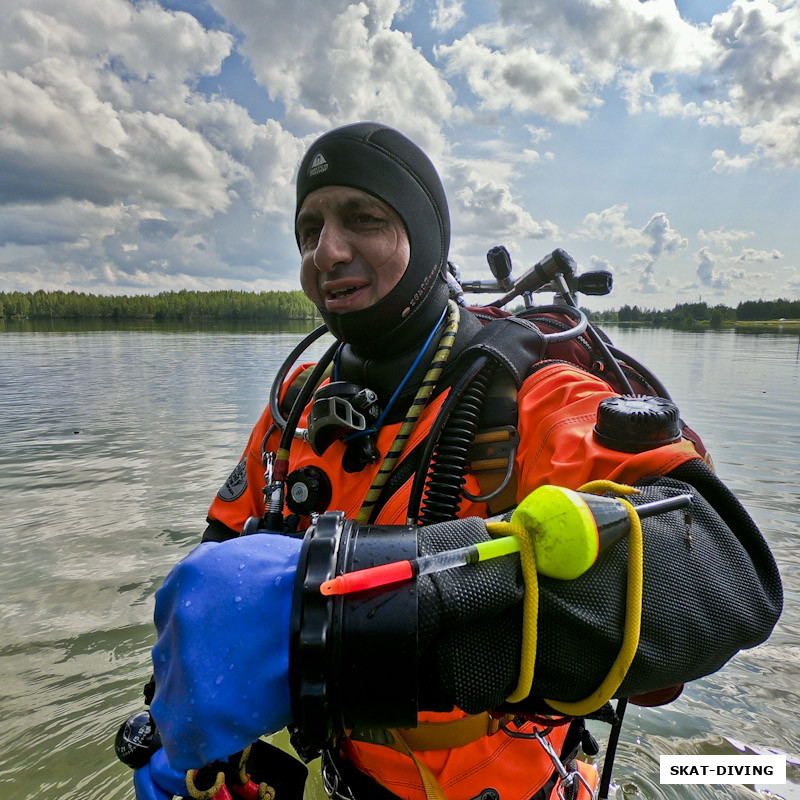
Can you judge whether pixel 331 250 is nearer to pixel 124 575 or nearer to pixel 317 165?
pixel 317 165

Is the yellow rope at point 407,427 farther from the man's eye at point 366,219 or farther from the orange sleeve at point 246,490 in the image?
the orange sleeve at point 246,490

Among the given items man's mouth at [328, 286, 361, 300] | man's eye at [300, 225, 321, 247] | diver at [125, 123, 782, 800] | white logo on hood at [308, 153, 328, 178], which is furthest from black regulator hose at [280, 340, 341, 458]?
white logo on hood at [308, 153, 328, 178]

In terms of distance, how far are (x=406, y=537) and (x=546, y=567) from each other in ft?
0.80

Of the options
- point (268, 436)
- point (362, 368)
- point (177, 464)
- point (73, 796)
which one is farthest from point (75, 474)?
point (362, 368)

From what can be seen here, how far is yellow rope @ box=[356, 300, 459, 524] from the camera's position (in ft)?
5.65

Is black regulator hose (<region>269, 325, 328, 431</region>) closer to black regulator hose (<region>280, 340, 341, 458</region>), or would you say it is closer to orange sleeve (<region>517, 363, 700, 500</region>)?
black regulator hose (<region>280, 340, 341, 458</region>)

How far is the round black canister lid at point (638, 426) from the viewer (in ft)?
3.87

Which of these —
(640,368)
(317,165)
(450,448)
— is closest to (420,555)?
(450,448)

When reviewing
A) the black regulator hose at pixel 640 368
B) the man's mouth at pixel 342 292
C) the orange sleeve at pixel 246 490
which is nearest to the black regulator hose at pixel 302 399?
the orange sleeve at pixel 246 490

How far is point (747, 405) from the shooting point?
541 inches

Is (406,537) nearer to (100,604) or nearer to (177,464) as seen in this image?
(100,604)

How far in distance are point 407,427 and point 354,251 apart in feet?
2.66
